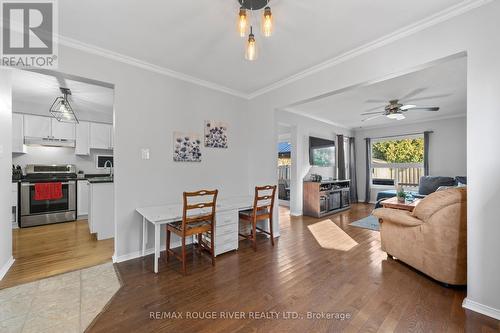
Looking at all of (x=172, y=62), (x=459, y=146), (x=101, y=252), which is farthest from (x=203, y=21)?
(x=459, y=146)

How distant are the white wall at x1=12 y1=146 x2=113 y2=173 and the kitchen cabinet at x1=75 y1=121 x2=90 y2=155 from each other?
239mm

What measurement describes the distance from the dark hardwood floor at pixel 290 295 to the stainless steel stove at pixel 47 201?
2967mm

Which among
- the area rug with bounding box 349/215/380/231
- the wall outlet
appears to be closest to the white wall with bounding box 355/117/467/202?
the area rug with bounding box 349/215/380/231

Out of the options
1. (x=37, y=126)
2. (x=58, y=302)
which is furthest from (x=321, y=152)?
(x=37, y=126)

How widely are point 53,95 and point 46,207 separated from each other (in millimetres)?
2171

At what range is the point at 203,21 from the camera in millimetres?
2059

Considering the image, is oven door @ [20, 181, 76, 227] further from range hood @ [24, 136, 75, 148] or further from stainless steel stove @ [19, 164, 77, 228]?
range hood @ [24, 136, 75, 148]

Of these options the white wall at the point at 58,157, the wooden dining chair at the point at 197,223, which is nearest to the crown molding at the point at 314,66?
the wooden dining chair at the point at 197,223

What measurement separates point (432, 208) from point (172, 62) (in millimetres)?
3452

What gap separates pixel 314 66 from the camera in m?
2.90

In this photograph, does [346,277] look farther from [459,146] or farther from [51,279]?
[459,146]

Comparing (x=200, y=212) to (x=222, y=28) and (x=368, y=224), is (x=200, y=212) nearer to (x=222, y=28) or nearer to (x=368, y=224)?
(x=222, y=28)

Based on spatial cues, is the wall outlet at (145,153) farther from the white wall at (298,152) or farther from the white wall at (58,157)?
the white wall at (58,157)

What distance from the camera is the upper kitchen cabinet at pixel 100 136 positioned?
505cm
